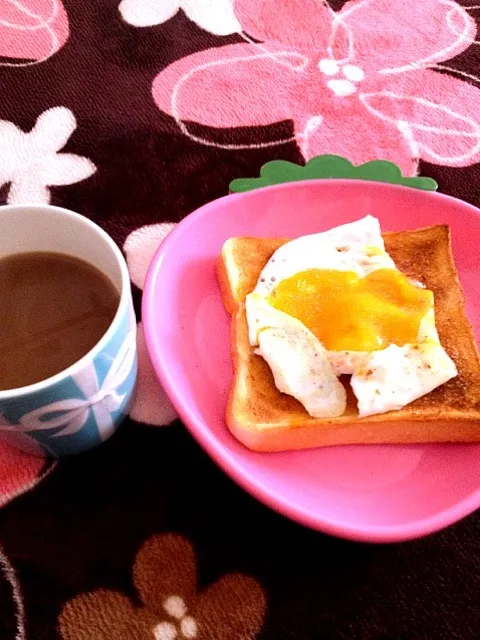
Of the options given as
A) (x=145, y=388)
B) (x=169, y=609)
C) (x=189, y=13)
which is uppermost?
(x=189, y=13)

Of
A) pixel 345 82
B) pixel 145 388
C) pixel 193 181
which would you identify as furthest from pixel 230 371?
pixel 345 82

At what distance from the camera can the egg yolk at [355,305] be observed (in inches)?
34.0

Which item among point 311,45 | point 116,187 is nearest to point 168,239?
point 116,187

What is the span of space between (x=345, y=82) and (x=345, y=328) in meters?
0.69

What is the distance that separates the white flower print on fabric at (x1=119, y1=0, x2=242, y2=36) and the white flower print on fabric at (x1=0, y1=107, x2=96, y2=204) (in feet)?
1.12

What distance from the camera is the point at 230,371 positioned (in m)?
0.92

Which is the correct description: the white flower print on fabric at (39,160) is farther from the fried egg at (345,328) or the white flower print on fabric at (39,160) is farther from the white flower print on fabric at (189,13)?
the fried egg at (345,328)

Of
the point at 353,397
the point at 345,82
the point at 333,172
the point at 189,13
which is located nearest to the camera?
the point at 353,397

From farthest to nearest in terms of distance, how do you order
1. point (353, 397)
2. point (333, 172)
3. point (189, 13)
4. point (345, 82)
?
point (189, 13) < point (345, 82) < point (333, 172) < point (353, 397)

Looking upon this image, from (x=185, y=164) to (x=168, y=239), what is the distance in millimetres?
270

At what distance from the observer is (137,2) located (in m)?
1.44

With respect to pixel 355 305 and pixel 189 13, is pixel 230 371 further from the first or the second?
pixel 189 13

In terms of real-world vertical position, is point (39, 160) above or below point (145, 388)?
above

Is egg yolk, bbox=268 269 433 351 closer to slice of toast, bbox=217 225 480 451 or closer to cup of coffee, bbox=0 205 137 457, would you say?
slice of toast, bbox=217 225 480 451
